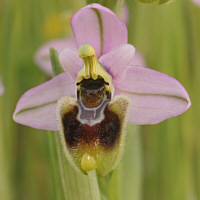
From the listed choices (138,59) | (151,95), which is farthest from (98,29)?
(138,59)

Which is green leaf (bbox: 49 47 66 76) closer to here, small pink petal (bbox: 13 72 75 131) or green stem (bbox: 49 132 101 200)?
small pink petal (bbox: 13 72 75 131)

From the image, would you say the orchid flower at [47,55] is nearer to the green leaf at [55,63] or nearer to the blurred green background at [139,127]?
the blurred green background at [139,127]

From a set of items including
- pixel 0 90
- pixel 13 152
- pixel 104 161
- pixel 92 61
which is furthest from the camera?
pixel 13 152

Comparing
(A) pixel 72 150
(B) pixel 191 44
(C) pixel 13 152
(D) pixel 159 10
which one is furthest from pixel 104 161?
(B) pixel 191 44

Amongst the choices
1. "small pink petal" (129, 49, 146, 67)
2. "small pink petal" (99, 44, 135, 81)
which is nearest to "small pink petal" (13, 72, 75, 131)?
"small pink petal" (99, 44, 135, 81)

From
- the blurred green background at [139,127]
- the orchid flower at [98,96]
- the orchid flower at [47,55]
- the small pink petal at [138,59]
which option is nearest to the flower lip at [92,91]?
the orchid flower at [98,96]

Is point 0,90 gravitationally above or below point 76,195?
above

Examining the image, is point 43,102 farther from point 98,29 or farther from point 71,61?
point 98,29

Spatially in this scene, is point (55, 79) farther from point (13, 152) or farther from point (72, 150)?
point (13, 152)
